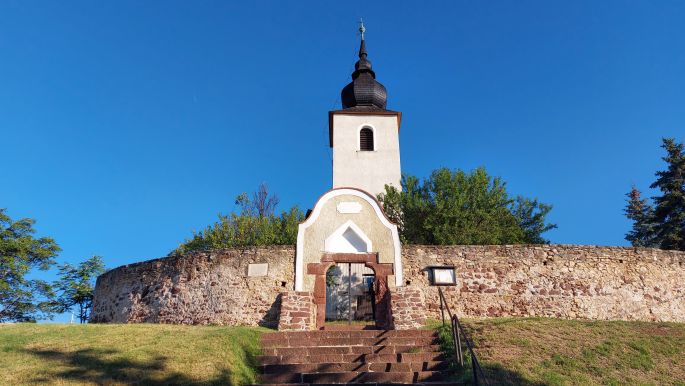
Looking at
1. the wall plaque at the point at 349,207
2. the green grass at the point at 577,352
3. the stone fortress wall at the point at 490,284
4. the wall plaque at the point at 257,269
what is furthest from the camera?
the wall plaque at the point at 349,207

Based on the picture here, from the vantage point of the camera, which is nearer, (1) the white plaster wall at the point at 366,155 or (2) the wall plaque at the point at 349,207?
(2) the wall plaque at the point at 349,207

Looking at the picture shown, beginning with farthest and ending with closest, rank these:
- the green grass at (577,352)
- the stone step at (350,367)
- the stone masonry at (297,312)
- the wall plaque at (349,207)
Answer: the wall plaque at (349,207), the stone masonry at (297,312), the stone step at (350,367), the green grass at (577,352)

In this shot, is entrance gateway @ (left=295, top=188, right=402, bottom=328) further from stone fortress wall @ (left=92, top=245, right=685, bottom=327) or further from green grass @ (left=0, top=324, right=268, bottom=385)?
green grass @ (left=0, top=324, right=268, bottom=385)

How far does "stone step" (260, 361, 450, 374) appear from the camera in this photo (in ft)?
30.3

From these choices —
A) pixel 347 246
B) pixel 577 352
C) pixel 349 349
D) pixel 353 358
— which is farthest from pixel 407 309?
pixel 577 352

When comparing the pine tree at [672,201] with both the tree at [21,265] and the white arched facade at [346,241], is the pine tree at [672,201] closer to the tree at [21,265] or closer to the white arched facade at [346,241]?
the white arched facade at [346,241]

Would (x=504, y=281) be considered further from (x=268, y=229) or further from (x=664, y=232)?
(x=664, y=232)

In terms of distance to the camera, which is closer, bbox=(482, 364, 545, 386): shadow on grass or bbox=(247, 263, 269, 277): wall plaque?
bbox=(482, 364, 545, 386): shadow on grass

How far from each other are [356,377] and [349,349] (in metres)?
Answer: 1.21

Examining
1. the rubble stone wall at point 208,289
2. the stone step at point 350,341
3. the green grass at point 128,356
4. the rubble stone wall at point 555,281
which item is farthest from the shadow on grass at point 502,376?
the rubble stone wall at point 208,289

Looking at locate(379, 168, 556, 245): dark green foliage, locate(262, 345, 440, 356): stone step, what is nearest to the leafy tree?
locate(379, 168, 556, 245): dark green foliage

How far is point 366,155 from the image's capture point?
24.9 metres

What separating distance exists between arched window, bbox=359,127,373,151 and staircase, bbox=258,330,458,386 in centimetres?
1516

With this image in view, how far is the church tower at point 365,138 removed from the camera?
2420 cm
